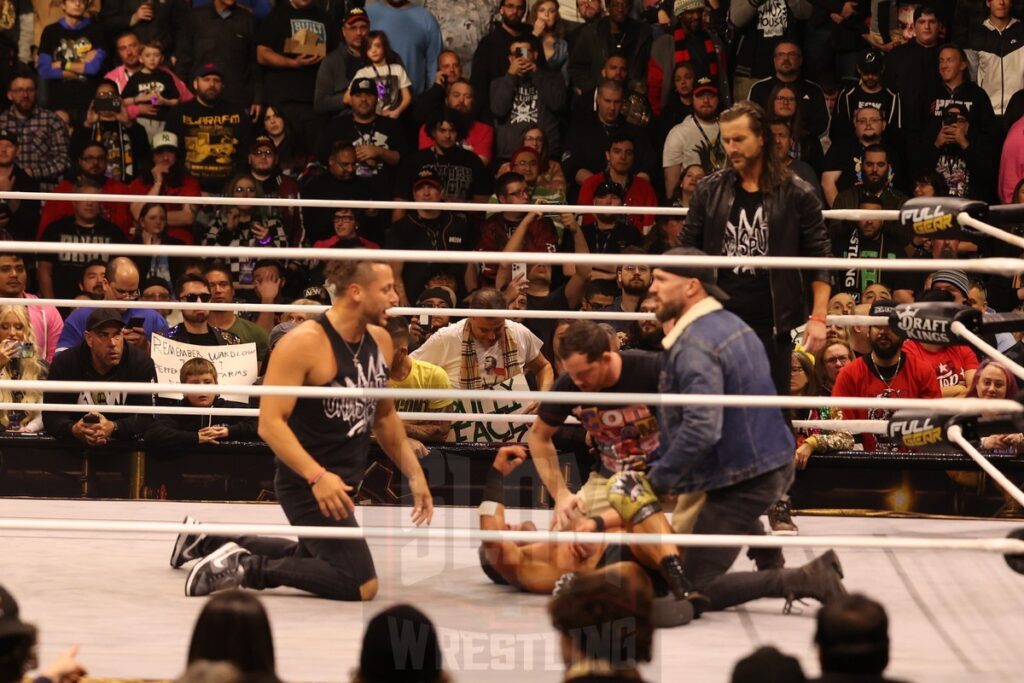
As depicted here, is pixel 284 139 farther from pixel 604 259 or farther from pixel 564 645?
pixel 564 645

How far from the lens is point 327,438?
4.54 metres

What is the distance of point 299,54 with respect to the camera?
9.02 metres

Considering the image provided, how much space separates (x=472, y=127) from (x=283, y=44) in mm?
1358

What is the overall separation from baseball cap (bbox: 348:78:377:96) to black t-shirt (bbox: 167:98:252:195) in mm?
692

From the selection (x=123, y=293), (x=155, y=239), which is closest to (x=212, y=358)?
(x=123, y=293)

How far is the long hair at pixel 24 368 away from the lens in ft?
21.2

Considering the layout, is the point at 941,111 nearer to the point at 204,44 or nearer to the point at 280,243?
the point at 280,243

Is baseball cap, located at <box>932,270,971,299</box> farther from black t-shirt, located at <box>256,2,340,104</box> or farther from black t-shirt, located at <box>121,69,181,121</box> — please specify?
black t-shirt, located at <box>121,69,181,121</box>

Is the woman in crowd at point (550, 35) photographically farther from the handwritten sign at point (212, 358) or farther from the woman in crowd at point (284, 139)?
the handwritten sign at point (212, 358)

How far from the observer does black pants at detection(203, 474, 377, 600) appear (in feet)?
14.6

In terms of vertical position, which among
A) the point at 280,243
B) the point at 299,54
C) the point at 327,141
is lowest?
the point at 280,243

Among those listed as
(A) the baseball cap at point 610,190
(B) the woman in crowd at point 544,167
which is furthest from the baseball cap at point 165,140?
(A) the baseball cap at point 610,190

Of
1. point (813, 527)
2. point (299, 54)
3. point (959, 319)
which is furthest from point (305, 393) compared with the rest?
point (299, 54)

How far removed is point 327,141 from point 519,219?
138 cm
